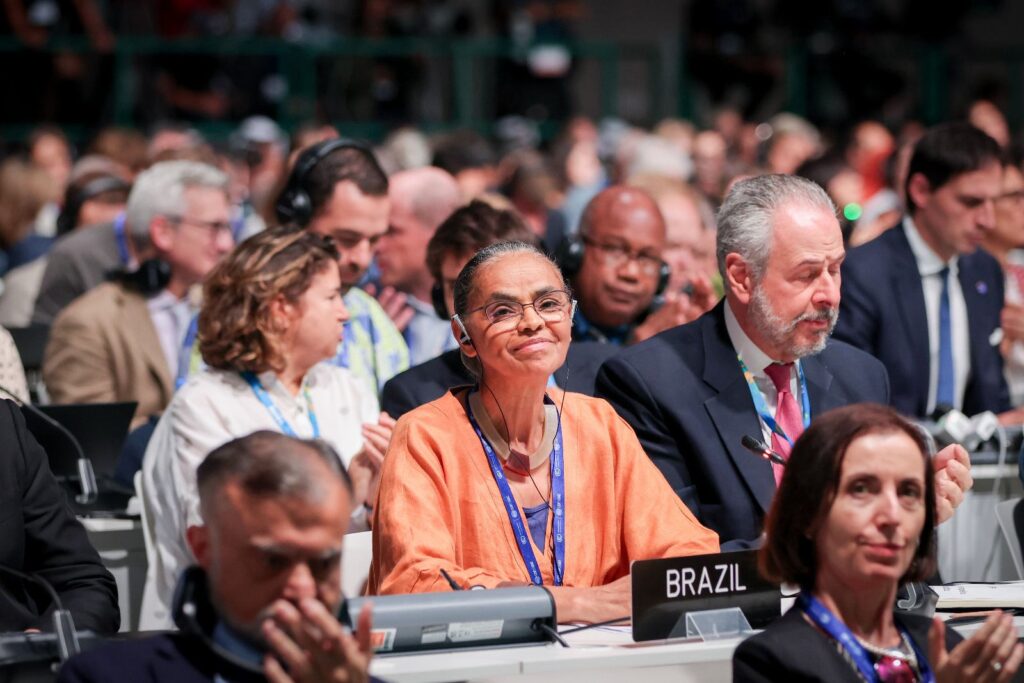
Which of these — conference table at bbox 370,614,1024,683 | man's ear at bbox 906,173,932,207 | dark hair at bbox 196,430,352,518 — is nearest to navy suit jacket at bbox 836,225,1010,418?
man's ear at bbox 906,173,932,207

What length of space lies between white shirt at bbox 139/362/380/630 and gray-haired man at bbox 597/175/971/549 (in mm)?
775

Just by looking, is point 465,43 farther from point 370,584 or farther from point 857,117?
point 370,584

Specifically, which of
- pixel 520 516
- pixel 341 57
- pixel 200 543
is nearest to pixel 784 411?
pixel 520 516

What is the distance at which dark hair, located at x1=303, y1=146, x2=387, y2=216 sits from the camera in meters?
4.85

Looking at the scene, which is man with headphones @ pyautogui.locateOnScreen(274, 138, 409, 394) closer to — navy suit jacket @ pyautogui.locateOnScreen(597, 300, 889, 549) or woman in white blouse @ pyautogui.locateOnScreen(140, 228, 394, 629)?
woman in white blouse @ pyautogui.locateOnScreen(140, 228, 394, 629)

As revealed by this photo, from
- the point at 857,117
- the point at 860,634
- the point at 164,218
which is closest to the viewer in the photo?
the point at 860,634

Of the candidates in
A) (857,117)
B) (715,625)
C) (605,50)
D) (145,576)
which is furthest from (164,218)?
(857,117)

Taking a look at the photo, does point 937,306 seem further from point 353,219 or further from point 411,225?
point 353,219

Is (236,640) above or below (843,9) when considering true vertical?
below

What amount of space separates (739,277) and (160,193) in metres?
2.44

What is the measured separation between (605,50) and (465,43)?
1245 millimetres

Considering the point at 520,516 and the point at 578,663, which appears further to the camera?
the point at 520,516

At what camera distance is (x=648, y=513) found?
326 centimetres

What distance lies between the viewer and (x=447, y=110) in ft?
40.9
